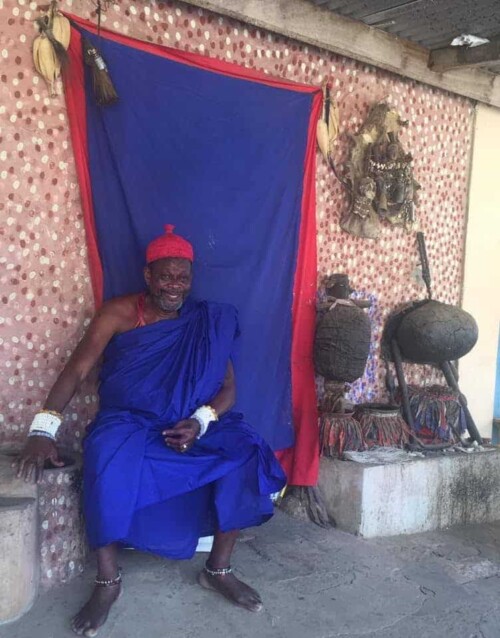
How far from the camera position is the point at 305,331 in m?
3.93

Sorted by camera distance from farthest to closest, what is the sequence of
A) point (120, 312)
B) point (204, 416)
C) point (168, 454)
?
point (120, 312)
point (204, 416)
point (168, 454)

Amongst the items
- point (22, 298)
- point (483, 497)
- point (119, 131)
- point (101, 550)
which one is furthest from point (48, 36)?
point (483, 497)

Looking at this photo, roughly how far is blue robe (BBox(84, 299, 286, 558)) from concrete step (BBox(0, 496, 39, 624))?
225 mm

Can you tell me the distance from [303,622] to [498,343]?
3.32 meters

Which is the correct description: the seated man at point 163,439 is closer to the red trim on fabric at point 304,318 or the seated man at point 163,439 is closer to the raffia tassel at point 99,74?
the raffia tassel at point 99,74

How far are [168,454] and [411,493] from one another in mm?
1698

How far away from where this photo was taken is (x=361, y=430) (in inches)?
154

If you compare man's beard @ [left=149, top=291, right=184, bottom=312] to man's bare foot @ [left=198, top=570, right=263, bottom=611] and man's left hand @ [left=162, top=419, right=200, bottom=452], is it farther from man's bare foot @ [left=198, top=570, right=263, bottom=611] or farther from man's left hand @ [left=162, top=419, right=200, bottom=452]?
man's bare foot @ [left=198, top=570, right=263, bottom=611]

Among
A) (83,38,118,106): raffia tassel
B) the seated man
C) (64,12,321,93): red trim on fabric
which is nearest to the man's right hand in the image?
the seated man

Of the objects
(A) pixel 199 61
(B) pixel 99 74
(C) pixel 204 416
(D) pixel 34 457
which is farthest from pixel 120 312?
(A) pixel 199 61

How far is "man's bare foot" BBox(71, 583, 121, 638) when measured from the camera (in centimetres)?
243

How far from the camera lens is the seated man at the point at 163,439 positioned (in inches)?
101

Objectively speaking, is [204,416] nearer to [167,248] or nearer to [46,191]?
[167,248]

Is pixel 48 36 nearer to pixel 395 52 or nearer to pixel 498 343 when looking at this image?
pixel 395 52
